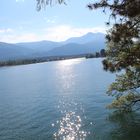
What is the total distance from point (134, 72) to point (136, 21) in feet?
65.1

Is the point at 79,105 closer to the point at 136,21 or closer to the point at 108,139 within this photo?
the point at 108,139

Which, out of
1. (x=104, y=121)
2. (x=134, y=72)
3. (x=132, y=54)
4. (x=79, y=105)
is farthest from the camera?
(x=79, y=105)

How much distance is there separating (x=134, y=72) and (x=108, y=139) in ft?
29.8

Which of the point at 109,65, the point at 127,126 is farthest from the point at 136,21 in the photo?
the point at 127,126

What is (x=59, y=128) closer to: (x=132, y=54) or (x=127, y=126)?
(x=127, y=126)

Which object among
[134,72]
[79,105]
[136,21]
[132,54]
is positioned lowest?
[79,105]

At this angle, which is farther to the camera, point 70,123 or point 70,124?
point 70,123

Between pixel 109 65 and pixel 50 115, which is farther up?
pixel 109 65

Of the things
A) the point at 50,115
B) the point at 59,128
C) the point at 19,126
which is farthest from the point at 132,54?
the point at 50,115

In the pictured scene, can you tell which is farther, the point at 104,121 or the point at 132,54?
the point at 104,121

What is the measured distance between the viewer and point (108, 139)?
39375mm

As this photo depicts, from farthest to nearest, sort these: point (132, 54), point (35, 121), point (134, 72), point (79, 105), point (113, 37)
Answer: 1. point (79, 105)
2. point (35, 121)
3. point (134, 72)
4. point (132, 54)
5. point (113, 37)

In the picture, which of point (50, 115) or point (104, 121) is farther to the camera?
point (50, 115)

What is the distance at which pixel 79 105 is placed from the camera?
66.4 m
